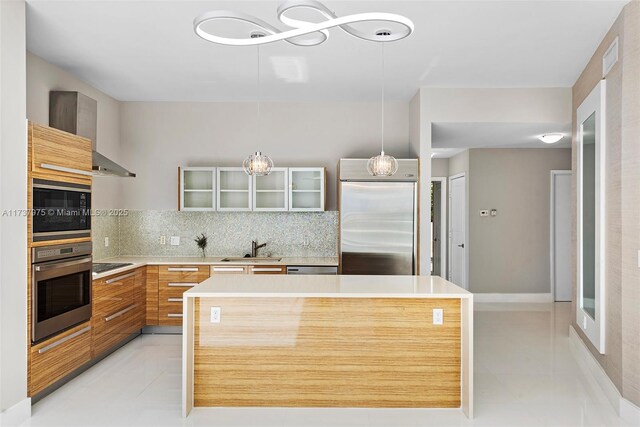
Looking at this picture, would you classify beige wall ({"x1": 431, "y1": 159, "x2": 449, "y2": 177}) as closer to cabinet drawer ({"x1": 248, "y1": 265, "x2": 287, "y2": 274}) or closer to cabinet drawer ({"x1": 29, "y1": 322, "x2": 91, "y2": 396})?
cabinet drawer ({"x1": 248, "y1": 265, "x2": 287, "y2": 274})

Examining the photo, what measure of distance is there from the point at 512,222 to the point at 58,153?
6.10 metres

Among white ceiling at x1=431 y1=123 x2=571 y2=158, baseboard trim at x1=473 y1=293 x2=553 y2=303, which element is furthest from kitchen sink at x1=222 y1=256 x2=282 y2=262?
baseboard trim at x1=473 y1=293 x2=553 y2=303

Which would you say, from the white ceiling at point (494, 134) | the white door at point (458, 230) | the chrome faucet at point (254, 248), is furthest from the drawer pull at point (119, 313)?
the white door at point (458, 230)

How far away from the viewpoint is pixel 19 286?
2.99 m

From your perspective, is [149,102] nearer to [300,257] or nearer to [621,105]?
[300,257]

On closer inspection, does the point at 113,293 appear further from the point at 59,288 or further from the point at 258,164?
the point at 258,164

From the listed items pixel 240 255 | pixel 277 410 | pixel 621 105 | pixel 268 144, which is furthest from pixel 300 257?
pixel 621 105

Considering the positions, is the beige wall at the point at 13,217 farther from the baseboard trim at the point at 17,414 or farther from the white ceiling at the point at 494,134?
the white ceiling at the point at 494,134

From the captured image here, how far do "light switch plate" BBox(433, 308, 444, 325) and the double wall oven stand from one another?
106 inches

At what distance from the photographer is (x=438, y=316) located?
318 cm

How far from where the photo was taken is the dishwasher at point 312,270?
500cm

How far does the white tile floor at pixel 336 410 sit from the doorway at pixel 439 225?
12.4 feet

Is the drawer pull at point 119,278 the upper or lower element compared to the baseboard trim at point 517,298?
upper

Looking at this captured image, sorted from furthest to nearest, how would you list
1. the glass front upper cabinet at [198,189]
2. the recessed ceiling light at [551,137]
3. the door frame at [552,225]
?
the door frame at [552,225]
the recessed ceiling light at [551,137]
the glass front upper cabinet at [198,189]
